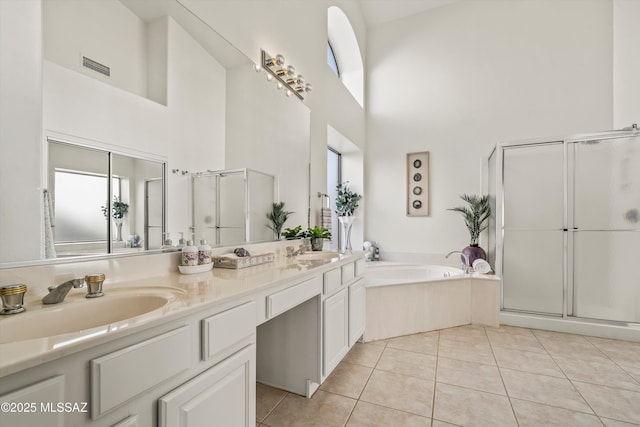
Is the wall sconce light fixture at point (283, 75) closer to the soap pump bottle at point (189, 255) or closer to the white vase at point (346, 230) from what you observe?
the soap pump bottle at point (189, 255)

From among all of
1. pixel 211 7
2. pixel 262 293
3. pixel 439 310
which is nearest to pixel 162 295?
pixel 262 293

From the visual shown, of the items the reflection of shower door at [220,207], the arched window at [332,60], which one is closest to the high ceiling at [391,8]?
the arched window at [332,60]

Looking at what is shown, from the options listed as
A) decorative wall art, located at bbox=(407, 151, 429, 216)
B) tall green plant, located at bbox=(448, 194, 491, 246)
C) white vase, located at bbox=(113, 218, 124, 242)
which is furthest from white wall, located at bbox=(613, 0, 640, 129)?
white vase, located at bbox=(113, 218, 124, 242)

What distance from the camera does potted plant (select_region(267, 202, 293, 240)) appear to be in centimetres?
235

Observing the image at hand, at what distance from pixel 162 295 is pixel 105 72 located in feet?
Answer: 2.89

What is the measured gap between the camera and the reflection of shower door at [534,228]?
300cm

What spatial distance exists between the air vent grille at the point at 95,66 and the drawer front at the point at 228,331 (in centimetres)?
101

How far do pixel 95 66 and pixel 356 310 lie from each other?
2.09 meters

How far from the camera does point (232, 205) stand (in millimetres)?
1847

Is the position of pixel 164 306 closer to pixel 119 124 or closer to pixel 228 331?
pixel 228 331

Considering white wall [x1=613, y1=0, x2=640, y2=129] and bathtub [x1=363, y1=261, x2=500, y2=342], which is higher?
white wall [x1=613, y1=0, x2=640, y2=129]

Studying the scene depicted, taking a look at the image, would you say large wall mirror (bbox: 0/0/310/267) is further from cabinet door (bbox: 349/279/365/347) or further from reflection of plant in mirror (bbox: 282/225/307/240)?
cabinet door (bbox: 349/279/365/347)

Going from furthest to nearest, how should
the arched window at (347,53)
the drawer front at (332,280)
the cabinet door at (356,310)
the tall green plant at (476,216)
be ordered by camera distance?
the arched window at (347,53) → the tall green plant at (476,216) → the cabinet door at (356,310) → the drawer front at (332,280)

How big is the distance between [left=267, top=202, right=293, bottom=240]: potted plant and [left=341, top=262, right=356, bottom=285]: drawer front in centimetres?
65
